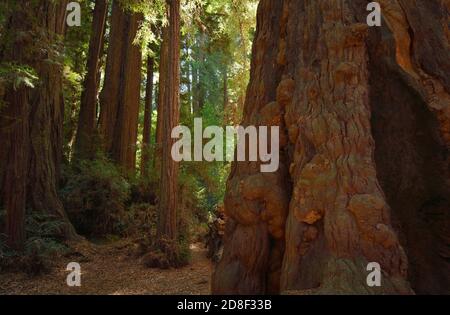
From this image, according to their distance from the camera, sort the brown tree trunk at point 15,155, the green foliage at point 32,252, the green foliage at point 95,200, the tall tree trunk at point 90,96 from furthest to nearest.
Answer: the tall tree trunk at point 90,96 < the green foliage at point 95,200 < the brown tree trunk at point 15,155 < the green foliage at point 32,252

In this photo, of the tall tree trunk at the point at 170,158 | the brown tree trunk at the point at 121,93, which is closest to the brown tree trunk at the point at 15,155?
the tall tree trunk at the point at 170,158

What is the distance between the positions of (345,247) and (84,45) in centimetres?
1646

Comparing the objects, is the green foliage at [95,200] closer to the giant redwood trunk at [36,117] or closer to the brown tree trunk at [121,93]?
the giant redwood trunk at [36,117]

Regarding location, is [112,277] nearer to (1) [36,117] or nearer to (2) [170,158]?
(2) [170,158]

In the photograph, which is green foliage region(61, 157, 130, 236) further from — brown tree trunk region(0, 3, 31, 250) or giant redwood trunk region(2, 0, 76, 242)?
brown tree trunk region(0, 3, 31, 250)

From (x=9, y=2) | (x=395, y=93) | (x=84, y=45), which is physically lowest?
(x=395, y=93)

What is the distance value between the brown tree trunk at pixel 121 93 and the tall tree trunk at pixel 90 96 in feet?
1.50

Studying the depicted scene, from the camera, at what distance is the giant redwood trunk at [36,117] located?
7613mm

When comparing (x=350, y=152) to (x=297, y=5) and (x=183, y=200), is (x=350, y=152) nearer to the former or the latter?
(x=297, y=5)

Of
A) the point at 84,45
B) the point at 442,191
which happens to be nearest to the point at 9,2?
the point at 442,191

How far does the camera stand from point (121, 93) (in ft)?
51.1

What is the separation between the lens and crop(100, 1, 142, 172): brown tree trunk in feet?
48.9

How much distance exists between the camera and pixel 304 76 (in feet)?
17.5

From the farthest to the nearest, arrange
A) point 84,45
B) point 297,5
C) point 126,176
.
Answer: point 84,45 < point 126,176 < point 297,5
